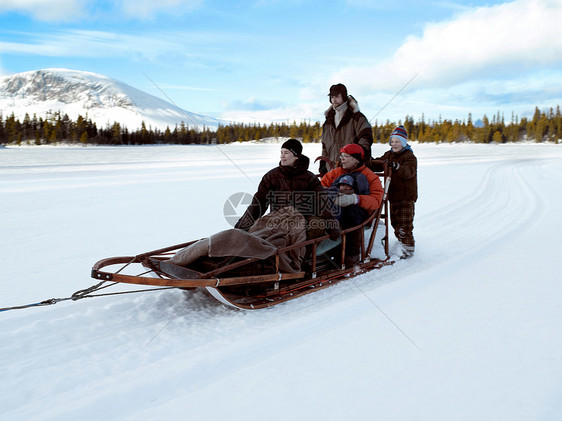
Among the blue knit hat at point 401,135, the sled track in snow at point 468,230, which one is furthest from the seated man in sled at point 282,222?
the blue knit hat at point 401,135

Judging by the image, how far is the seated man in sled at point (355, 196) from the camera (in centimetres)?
429

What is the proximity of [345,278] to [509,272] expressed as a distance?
1.79 meters

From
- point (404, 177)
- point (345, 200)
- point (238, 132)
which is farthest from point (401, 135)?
point (238, 132)

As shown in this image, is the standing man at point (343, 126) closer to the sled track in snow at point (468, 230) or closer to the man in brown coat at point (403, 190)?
the man in brown coat at point (403, 190)

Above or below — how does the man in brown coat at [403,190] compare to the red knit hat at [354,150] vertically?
below

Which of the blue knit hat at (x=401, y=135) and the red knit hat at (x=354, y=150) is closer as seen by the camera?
the red knit hat at (x=354, y=150)

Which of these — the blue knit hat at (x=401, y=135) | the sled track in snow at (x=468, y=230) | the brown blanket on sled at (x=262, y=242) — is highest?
the blue knit hat at (x=401, y=135)

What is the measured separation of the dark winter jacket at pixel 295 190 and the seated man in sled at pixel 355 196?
40cm

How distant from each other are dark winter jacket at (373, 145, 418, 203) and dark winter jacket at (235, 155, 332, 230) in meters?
1.43

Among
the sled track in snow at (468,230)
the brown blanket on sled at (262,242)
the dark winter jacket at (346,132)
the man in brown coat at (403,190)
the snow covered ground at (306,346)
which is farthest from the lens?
the man in brown coat at (403,190)

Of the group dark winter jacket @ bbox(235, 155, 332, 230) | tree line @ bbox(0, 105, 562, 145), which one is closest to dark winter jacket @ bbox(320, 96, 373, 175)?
dark winter jacket @ bbox(235, 155, 332, 230)

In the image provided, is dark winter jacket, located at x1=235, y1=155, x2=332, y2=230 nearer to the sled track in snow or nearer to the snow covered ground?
the snow covered ground

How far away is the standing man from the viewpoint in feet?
16.0

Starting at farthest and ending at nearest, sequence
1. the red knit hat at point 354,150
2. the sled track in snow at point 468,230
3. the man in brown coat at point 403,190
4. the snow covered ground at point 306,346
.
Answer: the man in brown coat at point 403,190 → the sled track in snow at point 468,230 → the red knit hat at point 354,150 → the snow covered ground at point 306,346
